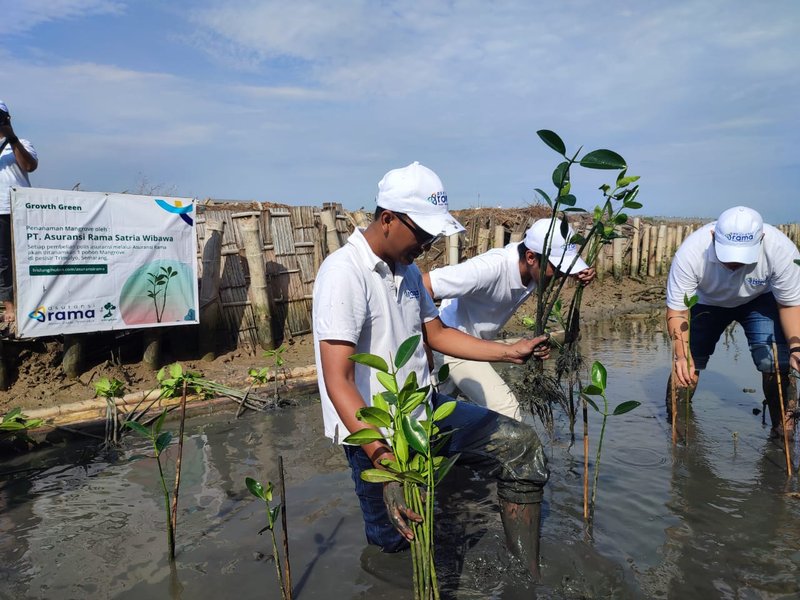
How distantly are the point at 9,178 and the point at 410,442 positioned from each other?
18.4 ft

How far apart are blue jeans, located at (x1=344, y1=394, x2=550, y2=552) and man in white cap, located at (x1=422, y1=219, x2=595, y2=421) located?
85 cm

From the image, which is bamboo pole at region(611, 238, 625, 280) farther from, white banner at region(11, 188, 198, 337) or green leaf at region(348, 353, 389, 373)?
green leaf at region(348, 353, 389, 373)

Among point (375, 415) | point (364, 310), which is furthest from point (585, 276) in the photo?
point (375, 415)

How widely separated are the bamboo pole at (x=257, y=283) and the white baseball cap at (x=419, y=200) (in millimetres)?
5281

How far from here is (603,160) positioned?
2523 mm

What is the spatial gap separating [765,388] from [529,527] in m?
3.12

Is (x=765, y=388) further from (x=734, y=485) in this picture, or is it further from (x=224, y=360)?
(x=224, y=360)

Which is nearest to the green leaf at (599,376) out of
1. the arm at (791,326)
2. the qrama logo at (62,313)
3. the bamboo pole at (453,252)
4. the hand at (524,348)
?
the hand at (524,348)

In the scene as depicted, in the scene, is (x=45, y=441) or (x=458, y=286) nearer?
(x=458, y=286)

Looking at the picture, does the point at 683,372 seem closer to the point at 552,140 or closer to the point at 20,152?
the point at 552,140

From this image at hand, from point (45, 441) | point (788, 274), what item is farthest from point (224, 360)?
point (788, 274)

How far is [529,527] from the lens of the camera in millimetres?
2973

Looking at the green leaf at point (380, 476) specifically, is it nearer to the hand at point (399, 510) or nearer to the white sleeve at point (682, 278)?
the hand at point (399, 510)

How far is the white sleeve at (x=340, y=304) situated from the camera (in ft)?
8.05
